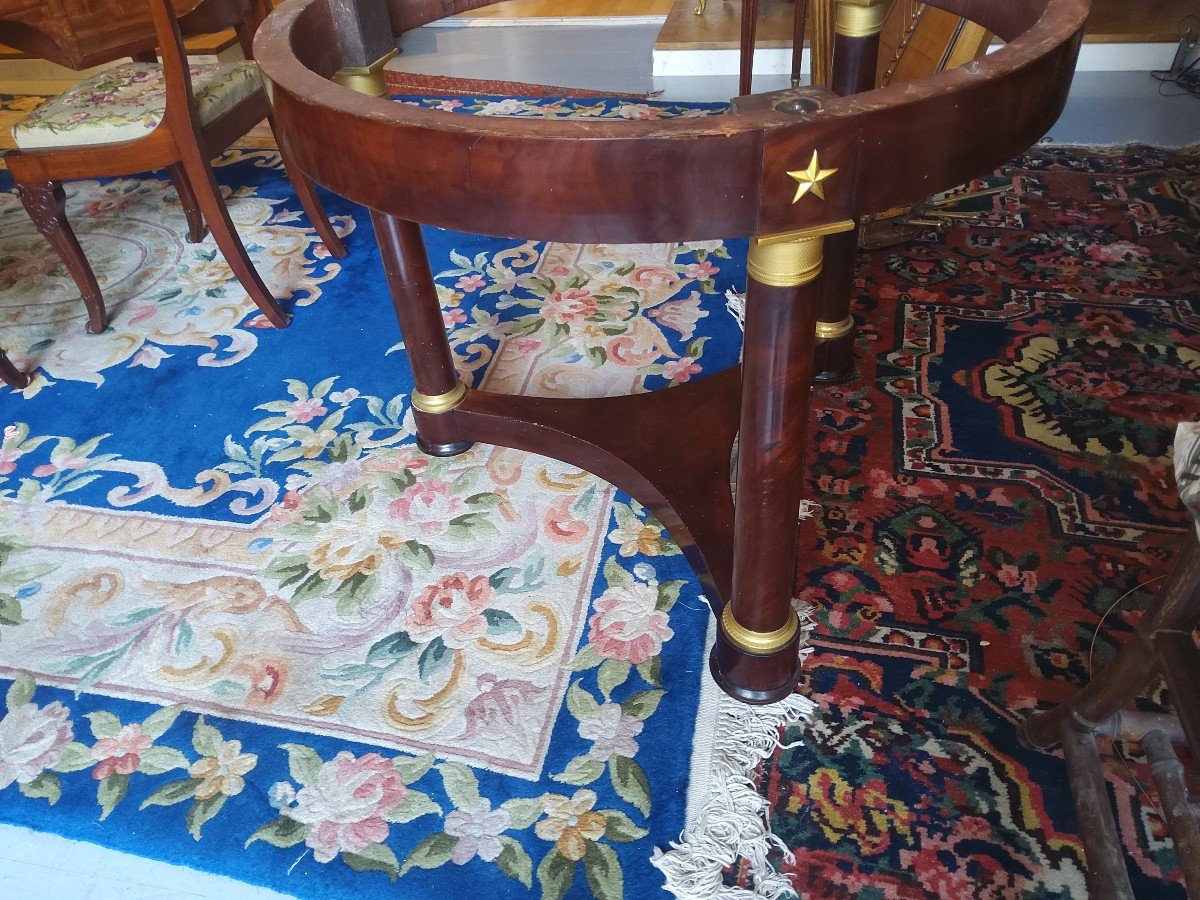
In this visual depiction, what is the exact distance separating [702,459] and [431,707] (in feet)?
1.71

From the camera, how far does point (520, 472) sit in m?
1.54

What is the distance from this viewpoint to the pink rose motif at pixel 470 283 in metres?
2.06

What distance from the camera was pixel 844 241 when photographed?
57.7 inches

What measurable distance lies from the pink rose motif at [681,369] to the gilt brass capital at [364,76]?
2.47 feet

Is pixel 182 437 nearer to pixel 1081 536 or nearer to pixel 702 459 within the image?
pixel 702 459

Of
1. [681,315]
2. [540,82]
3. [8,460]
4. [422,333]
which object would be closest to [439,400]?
[422,333]

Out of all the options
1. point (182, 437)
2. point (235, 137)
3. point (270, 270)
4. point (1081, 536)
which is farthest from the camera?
point (270, 270)

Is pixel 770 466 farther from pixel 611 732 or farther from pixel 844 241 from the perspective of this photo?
pixel 844 241

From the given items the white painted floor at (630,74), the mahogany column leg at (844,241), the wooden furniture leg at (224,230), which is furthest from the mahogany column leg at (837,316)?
the white painted floor at (630,74)

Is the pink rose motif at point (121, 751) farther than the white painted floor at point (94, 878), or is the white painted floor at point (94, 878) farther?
the pink rose motif at point (121, 751)

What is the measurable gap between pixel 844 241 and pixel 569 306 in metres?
0.69

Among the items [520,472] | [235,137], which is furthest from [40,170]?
[520,472]

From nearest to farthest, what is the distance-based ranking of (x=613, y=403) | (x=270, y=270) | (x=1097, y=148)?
(x=613, y=403) → (x=270, y=270) → (x=1097, y=148)

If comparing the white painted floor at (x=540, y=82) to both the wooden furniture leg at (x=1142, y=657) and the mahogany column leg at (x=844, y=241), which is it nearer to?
the wooden furniture leg at (x=1142, y=657)
